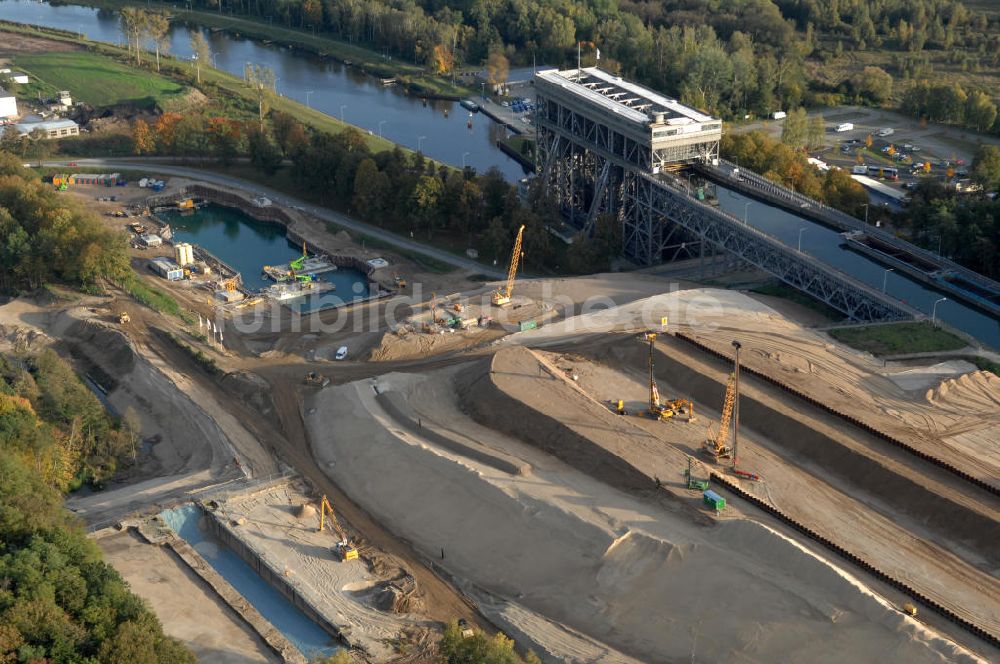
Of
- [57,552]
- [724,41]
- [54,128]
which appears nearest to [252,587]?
[57,552]

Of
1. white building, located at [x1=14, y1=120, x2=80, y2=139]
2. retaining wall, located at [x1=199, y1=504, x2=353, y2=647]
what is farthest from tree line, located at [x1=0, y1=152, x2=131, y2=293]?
retaining wall, located at [x1=199, y1=504, x2=353, y2=647]

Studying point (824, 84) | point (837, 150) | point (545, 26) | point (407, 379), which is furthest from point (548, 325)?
point (545, 26)

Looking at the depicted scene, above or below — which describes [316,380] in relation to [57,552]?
below

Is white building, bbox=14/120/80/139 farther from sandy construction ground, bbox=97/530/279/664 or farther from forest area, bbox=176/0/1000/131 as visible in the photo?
sandy construction ground, bbox=97/530/279/664

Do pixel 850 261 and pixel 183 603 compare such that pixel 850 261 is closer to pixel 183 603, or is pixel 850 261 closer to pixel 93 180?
pixel 183 603

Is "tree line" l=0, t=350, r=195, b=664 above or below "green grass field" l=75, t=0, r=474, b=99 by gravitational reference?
below

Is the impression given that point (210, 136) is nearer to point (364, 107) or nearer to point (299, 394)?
point (364, 107)
